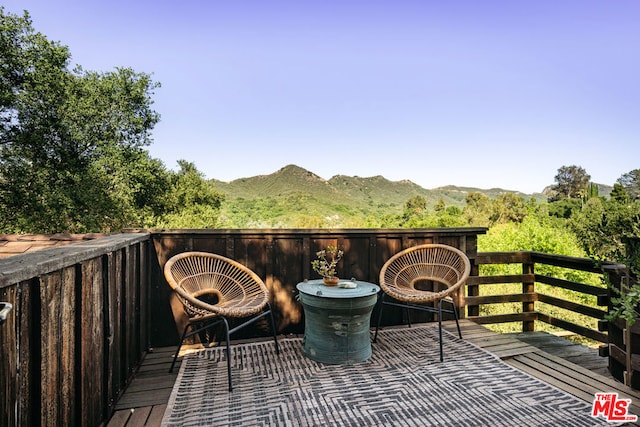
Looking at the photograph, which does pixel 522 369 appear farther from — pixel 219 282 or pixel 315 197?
pixel 315 197

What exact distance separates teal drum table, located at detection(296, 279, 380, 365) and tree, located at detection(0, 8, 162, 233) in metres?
11.0

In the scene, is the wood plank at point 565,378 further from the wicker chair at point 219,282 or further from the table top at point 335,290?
the wicker chair at point 219,282

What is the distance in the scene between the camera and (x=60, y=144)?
11.5 m

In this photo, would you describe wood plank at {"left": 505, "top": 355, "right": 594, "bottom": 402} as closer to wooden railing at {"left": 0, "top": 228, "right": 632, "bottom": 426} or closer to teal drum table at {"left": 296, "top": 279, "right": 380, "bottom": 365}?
wooden railing at {"left": 0, "top": 228, "right": 632, "bottom": 426}

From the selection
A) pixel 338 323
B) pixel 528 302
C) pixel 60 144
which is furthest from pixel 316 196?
pixel 338 323

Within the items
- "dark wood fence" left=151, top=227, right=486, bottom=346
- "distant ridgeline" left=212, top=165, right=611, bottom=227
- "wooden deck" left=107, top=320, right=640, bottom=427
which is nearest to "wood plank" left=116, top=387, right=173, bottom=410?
"wooden deck" left=107, top=320, right=640, bottom=427

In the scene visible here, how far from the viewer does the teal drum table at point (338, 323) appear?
2486mm

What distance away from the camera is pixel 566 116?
805 inches

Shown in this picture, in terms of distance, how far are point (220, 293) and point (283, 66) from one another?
481 inches

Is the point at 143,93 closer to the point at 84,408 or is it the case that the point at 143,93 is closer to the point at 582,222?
the point at 84,408

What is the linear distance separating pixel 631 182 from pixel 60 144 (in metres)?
33.6

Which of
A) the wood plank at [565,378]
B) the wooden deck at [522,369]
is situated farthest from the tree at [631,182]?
the wood plank at [565,378]

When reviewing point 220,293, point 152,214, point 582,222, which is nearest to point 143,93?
point 152,214

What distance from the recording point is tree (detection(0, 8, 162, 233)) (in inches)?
419
